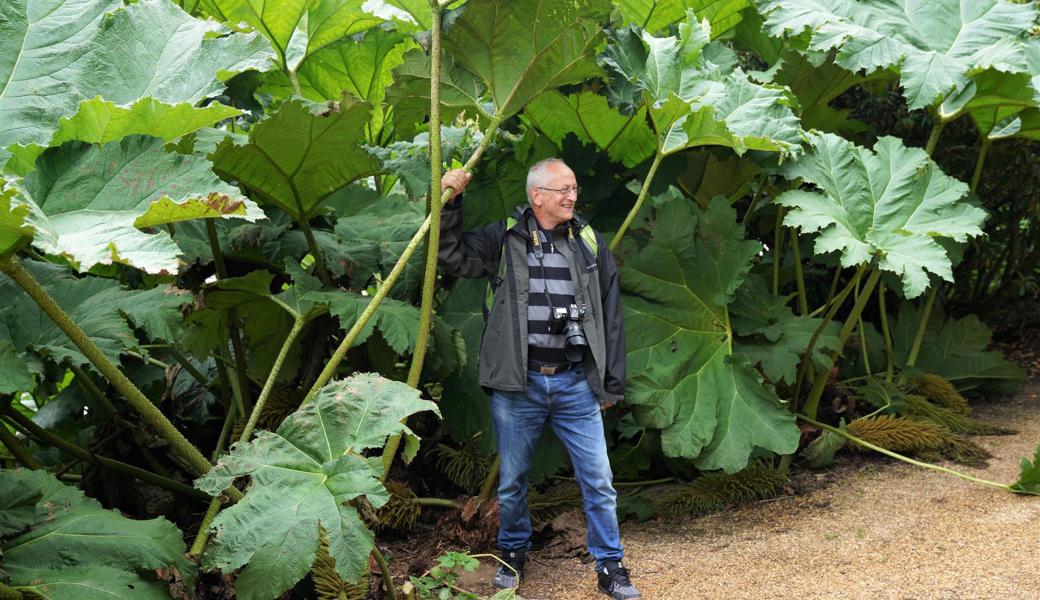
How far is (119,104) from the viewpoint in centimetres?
258

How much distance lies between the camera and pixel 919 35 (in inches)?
168

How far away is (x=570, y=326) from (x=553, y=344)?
85mm

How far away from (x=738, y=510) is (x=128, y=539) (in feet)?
7.90

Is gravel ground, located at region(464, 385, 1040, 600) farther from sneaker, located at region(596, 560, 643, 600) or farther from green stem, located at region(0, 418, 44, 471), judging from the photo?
A: green stem, located at region(0, 418, 44, 471)

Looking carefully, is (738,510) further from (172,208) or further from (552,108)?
(172,208)

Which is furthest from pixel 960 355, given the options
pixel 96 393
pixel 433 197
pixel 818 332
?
pixel 96 393

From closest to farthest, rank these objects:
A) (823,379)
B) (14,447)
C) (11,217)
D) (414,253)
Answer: (11,217), (14,447), (414,253), (823,379)

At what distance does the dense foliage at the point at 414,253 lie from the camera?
97.8 inches

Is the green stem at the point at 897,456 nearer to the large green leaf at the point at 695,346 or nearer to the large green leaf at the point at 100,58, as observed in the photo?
the large green leaf at the point at 695,346

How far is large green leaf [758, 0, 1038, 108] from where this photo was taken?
3.98 m

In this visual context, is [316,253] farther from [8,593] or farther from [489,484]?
[8,593]

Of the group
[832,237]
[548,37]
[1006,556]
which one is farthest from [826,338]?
[548,37]

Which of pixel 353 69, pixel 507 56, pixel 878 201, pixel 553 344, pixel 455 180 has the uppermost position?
pixel 353 69

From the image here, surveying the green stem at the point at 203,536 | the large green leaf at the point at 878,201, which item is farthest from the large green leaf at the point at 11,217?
the large green leaf at the point at 878,201
